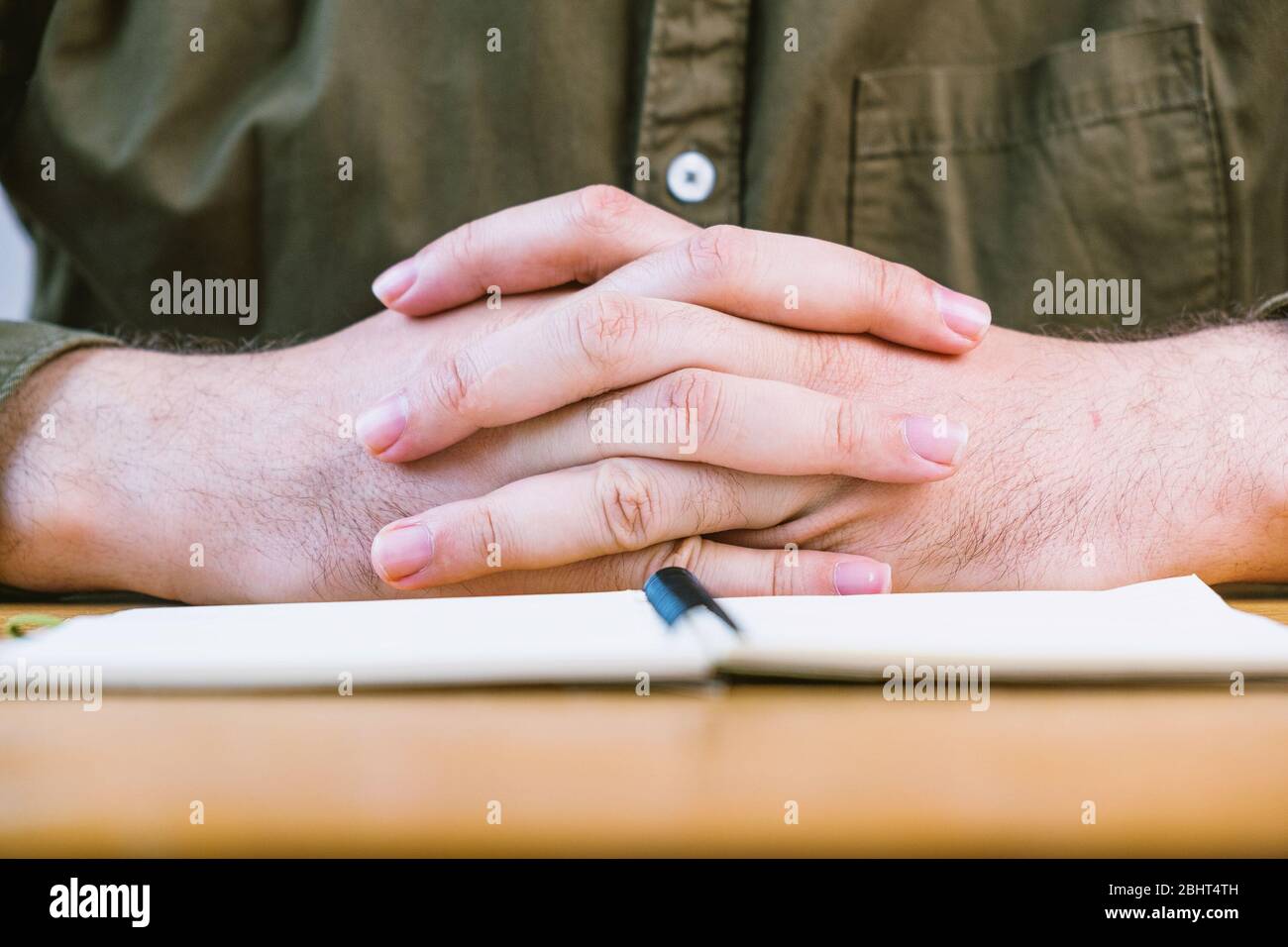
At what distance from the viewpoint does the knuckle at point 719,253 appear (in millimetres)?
659

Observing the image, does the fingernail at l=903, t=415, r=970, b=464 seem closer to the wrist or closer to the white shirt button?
the white shirt button

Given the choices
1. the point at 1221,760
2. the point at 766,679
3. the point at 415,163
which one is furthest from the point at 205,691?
the point at 415,163

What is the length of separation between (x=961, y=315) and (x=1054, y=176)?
13.4 inches

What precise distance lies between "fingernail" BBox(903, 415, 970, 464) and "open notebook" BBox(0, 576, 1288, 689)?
155 millimetres

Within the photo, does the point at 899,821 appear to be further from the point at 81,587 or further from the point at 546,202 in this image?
the point at 81,587

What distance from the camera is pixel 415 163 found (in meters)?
0.95

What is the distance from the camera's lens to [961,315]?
2.20 feet

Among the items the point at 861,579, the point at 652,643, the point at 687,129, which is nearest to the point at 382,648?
the point at 652,643

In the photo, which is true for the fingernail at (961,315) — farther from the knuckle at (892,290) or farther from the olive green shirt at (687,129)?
the olive green shirt at (687,129)

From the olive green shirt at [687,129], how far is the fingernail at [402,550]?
445 millimetres

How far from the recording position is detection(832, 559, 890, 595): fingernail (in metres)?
0.61

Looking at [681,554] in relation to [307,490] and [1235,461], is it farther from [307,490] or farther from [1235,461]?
[1235,461]

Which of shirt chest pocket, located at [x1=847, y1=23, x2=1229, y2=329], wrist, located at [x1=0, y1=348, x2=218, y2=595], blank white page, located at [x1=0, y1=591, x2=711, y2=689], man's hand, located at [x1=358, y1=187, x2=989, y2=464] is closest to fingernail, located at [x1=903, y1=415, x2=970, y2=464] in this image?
man's hand, located at [x1=358, y1=187, x2=989, y2=464]
